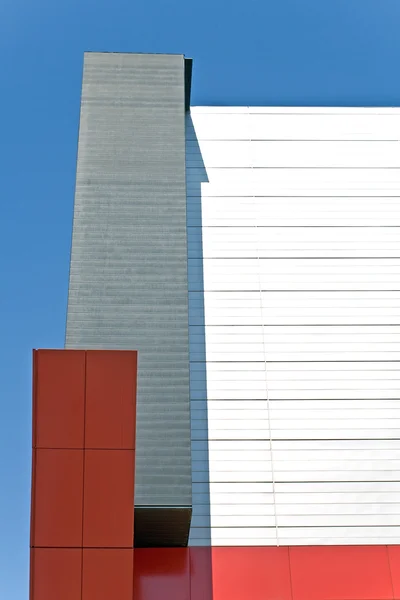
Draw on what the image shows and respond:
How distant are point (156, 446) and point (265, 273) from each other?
428 cm

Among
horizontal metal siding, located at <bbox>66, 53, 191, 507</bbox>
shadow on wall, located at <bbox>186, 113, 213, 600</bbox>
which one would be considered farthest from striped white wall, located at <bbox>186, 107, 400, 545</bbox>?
horizontal metal siding, located at <bbox>66, 53, 191, 507</bbox>

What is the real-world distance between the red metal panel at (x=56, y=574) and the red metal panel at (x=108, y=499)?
0.77 ft

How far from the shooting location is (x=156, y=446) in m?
10.3

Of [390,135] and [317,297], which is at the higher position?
[390,135]

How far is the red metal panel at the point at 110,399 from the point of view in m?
8.67

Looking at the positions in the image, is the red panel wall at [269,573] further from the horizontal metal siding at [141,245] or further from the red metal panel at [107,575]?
the red metal panel at [107,575]

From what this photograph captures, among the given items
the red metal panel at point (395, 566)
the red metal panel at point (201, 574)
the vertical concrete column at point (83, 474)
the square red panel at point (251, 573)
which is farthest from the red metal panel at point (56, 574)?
the red metal panel at point (395, 566)

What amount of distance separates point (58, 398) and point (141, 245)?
410 centimetres

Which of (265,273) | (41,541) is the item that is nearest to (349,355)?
(265,273)

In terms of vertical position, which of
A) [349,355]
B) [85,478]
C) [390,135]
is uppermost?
[390,135]

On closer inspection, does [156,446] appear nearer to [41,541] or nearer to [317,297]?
[41,541]

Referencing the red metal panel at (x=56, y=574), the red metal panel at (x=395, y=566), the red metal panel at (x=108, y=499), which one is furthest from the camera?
the red metal panel at (x=395, y=566)

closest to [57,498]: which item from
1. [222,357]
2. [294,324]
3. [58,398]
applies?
[58,398]

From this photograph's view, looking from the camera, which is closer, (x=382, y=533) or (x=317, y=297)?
(x=382, y=533)
